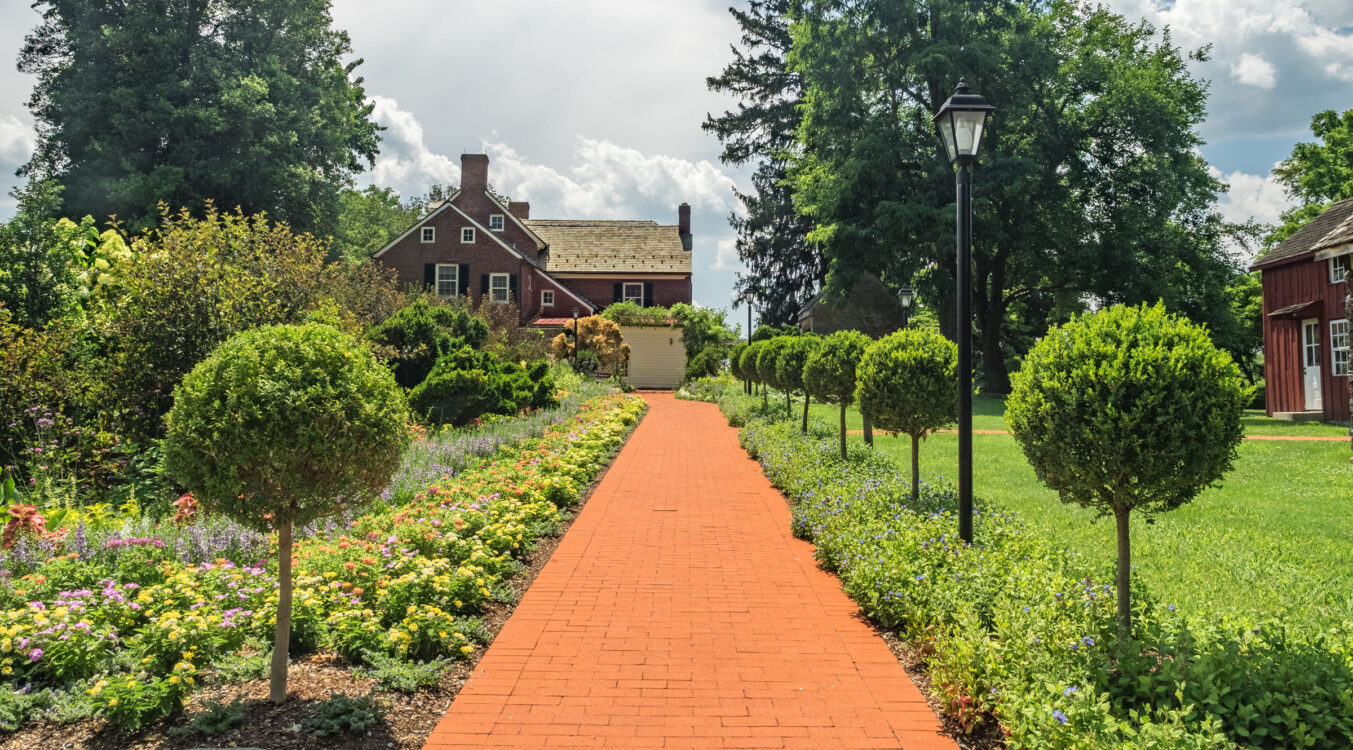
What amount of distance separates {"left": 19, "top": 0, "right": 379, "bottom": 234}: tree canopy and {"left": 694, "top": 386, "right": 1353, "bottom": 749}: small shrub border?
25.7 m

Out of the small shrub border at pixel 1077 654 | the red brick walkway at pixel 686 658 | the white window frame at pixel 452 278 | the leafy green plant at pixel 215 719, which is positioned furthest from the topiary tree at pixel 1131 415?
the white window frame at pixel 452 278

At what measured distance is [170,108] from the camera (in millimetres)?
25078

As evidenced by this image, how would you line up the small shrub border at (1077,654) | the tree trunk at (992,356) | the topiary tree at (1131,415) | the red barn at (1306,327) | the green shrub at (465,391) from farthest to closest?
the tree trunk at (992,356) → the red barn at (1306,327) → the green shrub at (465,391) → the topiary tree at (1131,415) → the small shrub border at (1077,654)

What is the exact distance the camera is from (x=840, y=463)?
1074 cm

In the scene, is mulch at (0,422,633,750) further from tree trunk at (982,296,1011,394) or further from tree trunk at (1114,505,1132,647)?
tree trunk at (982,296,1011,394)

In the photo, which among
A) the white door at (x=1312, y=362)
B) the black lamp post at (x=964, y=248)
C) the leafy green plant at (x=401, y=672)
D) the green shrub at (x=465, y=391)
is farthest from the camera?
the white door at (x=1312, y=362)

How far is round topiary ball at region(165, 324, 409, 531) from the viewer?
12.9 ft

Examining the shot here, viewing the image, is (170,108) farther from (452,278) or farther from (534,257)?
(534,257)

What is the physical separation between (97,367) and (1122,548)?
11.1 m

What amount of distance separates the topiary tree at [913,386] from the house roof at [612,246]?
3268cm

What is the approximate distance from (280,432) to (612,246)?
40173mm

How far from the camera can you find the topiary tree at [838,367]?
11.8 meters

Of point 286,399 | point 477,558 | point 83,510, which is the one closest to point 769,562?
point 477,558

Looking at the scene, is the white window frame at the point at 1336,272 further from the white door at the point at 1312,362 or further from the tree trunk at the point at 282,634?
the tree trunk at the point at 282,634
